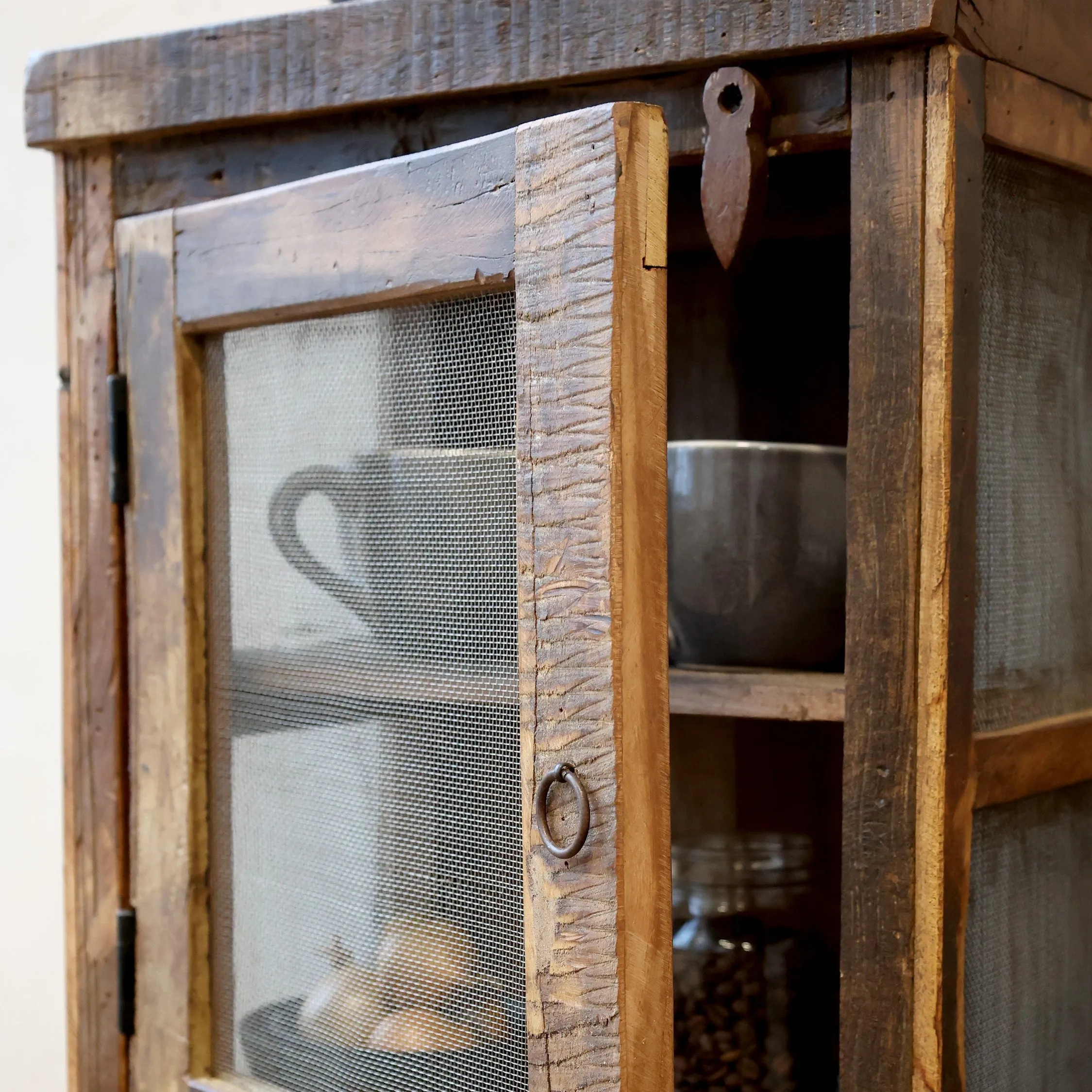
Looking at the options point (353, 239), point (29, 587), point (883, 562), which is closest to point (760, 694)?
point (883, 562)

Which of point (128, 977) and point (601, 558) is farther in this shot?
point (128, 977)

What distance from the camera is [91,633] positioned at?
79 cm

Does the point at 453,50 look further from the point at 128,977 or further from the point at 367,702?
the point at 128,977

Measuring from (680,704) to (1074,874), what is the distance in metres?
0.27

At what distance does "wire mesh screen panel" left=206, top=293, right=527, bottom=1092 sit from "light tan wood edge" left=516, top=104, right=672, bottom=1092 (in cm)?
5

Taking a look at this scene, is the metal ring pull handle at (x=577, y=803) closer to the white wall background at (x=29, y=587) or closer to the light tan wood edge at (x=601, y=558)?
the light tan wood edge at (x=601, y=558)

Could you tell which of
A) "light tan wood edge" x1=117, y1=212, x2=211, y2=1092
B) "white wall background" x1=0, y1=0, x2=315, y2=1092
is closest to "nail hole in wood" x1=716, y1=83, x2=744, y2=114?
"light tan wood edge" x1=117, y1=212, x2=211, y2=1092

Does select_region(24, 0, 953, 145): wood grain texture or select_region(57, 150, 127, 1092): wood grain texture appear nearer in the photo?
select_region(24, 0, 953, 145): wood grain texture

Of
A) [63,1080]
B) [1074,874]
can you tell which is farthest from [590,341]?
[63,1080]

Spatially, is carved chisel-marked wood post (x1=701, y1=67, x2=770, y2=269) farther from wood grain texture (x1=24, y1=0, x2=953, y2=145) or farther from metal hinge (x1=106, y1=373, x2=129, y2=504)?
metal hinge (x1=106, y1=373, x2=129, y2=504)

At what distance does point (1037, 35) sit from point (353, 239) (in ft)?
1.26

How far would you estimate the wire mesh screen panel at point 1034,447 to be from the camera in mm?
658

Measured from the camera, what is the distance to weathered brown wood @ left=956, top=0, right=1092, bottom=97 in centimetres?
60

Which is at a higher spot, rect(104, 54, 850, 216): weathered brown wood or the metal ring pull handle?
rect(104, 54, 850, 216): weathered brown wood
